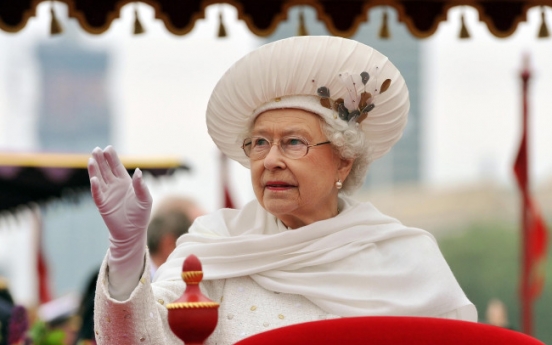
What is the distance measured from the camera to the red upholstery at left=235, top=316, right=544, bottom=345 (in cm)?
229

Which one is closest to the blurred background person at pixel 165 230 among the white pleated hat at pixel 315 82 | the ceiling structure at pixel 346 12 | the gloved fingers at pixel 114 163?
the ceiling structure at pixel 346 12

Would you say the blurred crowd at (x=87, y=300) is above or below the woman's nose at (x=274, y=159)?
below

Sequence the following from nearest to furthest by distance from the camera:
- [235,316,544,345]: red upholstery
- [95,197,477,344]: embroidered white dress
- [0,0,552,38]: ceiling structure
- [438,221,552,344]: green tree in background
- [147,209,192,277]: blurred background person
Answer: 1. [235,316,544,345]: red upholstery
2. [95,197,477,344]: embroidered white dress
3. [0,0,552,38]: ceiling structure
4. [147,209,192,277]: blurred background person
5. [438,221,552,344]: green tree in background

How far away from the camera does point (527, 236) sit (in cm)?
729

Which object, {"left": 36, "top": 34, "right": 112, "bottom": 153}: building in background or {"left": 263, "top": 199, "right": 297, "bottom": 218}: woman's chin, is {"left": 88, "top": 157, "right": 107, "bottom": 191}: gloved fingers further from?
{"left": 36, "top": 34, "right": 112, "bottom": 153}: building in background

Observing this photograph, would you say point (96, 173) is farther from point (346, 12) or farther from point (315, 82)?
point (346, 12)

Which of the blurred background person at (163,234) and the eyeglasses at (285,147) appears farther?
the blurred background person at (163,234)

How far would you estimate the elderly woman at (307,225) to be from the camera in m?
3.28

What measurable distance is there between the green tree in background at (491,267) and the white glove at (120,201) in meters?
37.1

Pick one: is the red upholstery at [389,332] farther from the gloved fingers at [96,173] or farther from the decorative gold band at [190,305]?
the gloved fingers at [96,173]

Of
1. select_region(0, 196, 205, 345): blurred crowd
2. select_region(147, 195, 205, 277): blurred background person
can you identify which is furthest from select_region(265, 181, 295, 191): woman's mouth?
select_region(147, 195, 205, 277): blurred background person

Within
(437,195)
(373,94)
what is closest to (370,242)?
(373,94)

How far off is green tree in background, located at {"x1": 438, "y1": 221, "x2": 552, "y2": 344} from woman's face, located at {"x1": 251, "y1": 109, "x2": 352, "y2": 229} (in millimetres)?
36367

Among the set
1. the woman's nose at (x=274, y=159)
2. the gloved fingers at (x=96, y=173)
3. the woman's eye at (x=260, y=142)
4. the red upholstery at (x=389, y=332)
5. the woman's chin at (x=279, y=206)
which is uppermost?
the gloved fingers at (x=96, y=173)
